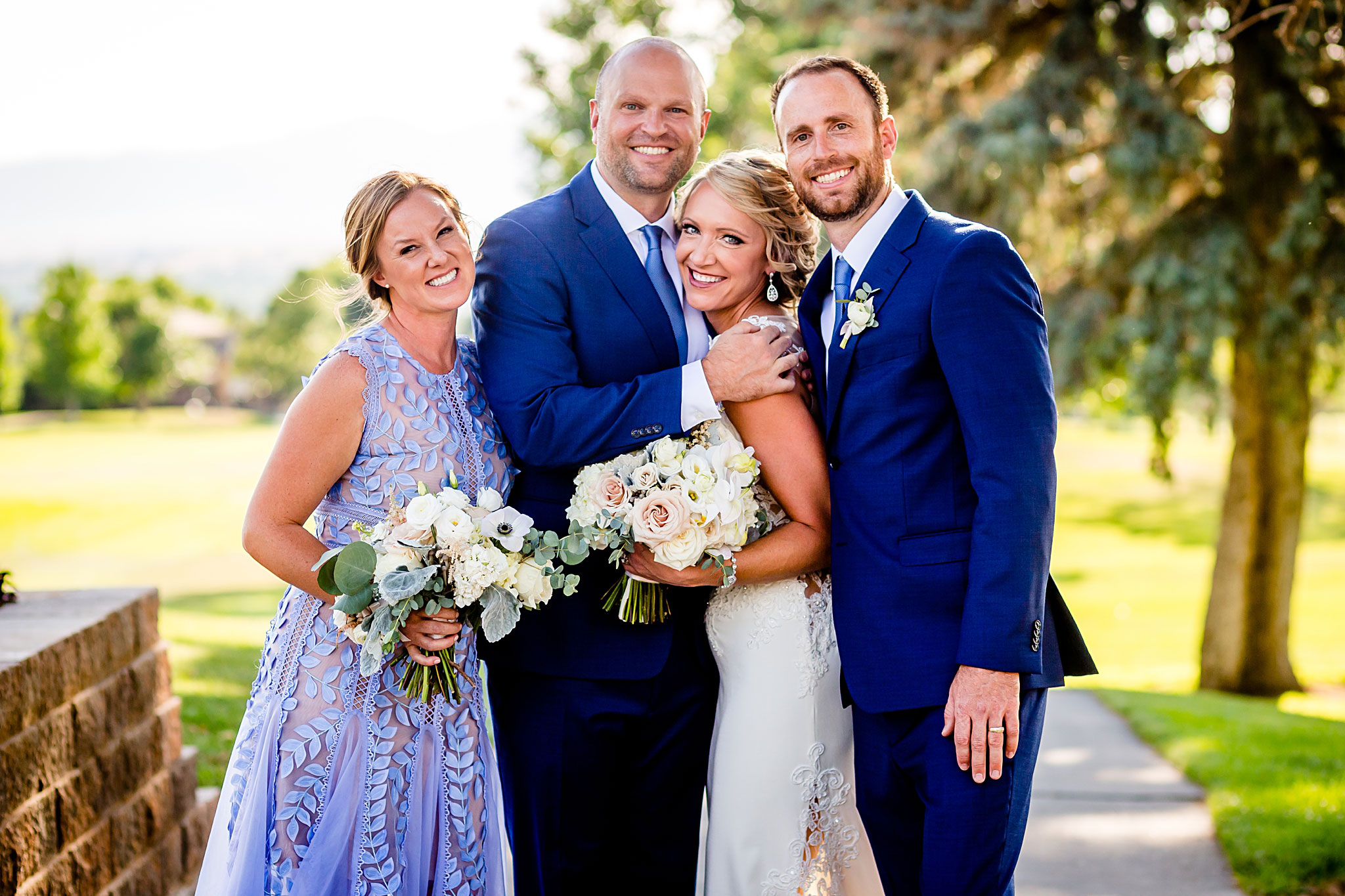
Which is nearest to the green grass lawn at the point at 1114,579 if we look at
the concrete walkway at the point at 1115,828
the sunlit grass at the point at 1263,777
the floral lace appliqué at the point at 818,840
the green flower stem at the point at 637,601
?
the sunlit grass at the point at 1263,777

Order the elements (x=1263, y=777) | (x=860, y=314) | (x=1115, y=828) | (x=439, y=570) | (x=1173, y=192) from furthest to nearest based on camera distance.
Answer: (x=1173, y=192) < (x=1263, y=777) < (x=1115, y=828) < (x=860, y=314) < (x=439, y=570)

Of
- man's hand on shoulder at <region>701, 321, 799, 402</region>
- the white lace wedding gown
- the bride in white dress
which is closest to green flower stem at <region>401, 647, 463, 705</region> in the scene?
the bride in white dress

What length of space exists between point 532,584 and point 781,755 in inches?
37.6

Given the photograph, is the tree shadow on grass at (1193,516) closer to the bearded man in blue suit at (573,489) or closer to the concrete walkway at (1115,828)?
the concrete walkway at (1115,828)

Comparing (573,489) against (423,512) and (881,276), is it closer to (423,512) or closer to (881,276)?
(423,512)

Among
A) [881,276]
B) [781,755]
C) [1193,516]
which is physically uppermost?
[881,276]

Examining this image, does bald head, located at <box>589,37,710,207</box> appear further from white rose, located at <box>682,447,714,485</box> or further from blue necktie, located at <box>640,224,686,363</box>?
white rose, located at <box>682,447,714,485</box>

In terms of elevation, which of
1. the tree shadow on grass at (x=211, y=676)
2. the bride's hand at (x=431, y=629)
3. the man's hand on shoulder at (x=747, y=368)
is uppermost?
the man's hand on shoulder at (x=747, y=368)

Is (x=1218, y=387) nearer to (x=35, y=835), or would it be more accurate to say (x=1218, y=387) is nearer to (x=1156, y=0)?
(x=1156, y=0)

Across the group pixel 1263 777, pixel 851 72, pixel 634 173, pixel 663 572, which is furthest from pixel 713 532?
pixel 1263 777

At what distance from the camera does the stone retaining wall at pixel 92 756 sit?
320cm

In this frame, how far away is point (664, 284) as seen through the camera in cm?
351

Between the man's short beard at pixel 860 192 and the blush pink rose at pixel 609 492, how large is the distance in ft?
3.33

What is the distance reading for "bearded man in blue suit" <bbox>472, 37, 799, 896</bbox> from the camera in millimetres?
3146
